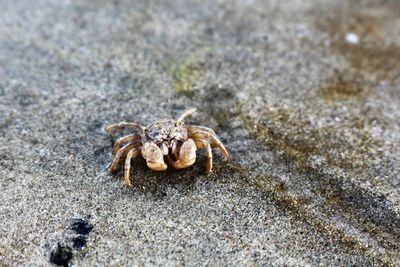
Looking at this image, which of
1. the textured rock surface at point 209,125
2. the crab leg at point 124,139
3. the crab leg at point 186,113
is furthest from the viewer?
the crab leg at point 186,113

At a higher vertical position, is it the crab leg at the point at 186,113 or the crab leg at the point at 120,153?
the crab leg at the point at 186,113

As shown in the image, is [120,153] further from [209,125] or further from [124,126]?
[209,125]

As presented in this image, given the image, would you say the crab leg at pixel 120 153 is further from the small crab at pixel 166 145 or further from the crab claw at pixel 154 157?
the crab claw at pixel 154 157

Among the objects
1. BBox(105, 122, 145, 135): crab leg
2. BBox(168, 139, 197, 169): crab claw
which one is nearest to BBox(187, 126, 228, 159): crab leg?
BBox(168, 139, 197, 169): crab claw

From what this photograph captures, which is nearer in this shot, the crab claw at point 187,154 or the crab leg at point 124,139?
the crab claw at point 187,154

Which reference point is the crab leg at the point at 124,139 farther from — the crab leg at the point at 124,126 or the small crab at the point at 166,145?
the crab leg at the point at 124,126

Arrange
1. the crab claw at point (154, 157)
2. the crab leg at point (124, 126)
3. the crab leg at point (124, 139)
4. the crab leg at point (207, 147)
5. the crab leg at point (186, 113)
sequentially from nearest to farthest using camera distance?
the crab claw at point (154, 157) < the crab leg at point (207, 147) < the crab leg at point (124, 139) < the crab leg at point (124, 126) < the crab leg at point (186, 113)

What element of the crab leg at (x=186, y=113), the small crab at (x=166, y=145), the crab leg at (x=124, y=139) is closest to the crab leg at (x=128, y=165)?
the small crab at (x=166, y=145)

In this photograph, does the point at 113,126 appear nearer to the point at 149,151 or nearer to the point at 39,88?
the point at 149,151

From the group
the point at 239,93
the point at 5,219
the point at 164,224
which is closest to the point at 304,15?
the point at 239,93

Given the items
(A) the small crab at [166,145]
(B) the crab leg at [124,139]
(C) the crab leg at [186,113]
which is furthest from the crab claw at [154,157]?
(C) the crab leg at [186,113]
